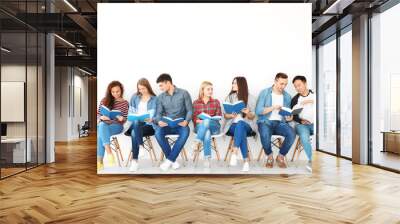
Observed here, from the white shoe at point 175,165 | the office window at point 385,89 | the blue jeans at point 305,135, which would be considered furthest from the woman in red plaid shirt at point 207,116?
the office window at point 385,89

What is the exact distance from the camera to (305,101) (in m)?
6.64

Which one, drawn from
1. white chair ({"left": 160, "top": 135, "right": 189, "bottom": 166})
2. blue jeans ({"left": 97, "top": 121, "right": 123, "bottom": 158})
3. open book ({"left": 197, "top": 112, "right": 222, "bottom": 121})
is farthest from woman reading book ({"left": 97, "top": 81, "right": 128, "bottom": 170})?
open book ({"left": 197, "top": 112, "right": 222, "bottom": 121})

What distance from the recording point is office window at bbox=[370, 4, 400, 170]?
7141 mm

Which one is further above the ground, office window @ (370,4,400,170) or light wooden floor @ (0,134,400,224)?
office window @ (370,4,400,170)

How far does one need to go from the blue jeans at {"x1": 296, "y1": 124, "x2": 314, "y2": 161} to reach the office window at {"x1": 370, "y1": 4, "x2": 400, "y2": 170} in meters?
1.76

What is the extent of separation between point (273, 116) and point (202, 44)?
1.79 meters

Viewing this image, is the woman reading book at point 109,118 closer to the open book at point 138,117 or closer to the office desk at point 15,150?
the open book at point 138,117

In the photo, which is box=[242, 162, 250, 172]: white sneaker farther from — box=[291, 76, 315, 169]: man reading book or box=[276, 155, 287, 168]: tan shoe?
box=[291, 76, 315, 169]: man reading book

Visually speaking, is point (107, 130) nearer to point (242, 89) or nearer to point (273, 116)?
point (242, 89)

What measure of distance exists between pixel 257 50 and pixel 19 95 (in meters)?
4.40

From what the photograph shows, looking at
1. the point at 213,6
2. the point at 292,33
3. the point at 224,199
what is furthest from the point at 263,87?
the point at 224,199

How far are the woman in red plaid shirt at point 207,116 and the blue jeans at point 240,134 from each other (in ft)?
0.93

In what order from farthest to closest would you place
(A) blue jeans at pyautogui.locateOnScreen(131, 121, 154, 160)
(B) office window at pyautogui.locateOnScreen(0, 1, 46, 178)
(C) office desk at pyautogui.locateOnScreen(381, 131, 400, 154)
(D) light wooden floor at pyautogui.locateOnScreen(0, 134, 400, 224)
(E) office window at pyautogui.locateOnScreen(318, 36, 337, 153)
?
(E) office window at pyautogui.locateOnScreen(318, 36, 337, 153)
(C) office desk at pyautogui.locateOnScreen(381, 131, 400, 154)
(A) blue jeans at pyautogui.locateOnScreen(131, 121, 154, 160)
(B) office window at pyautogui.locateOnScreen(0, 1, 46, 178)
(D) light wooden floor at pyautogui.locateOnScreen(0, 134, 400, 224)

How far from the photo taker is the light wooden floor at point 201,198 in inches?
159
